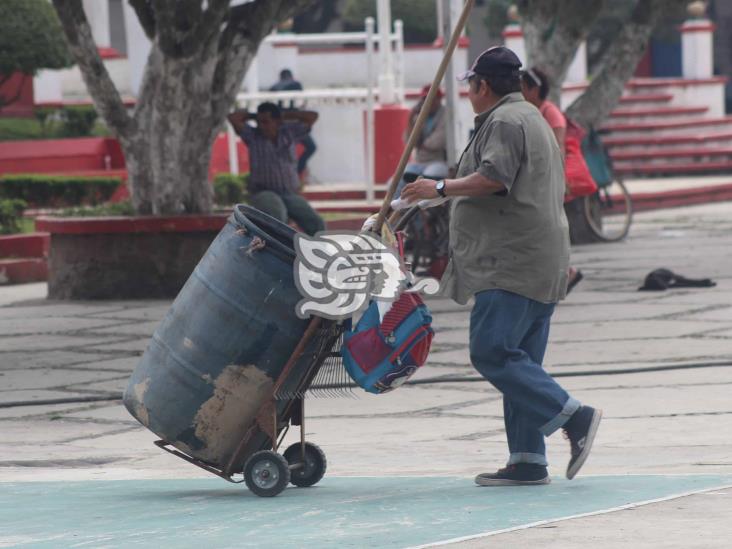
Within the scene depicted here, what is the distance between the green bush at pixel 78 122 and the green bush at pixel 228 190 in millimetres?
3802

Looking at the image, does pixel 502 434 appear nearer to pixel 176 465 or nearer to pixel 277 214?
pixel 176 465

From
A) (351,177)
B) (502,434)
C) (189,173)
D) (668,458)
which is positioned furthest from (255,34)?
(351,177)

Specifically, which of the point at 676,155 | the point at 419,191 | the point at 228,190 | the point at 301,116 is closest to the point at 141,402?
the point at 419,191

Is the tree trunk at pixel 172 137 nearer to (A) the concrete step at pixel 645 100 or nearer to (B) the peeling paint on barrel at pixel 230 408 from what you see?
(B) the peeling paint on barrel at pixel 230 408

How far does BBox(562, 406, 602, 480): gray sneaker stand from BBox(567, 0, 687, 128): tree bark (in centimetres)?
1130

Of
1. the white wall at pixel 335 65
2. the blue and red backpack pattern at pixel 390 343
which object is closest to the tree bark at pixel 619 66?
the white wall at pixel 335 65

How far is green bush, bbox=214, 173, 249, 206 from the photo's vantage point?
19.2 metres

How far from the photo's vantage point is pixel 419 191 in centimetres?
600

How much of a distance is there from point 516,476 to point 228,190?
13.4 m

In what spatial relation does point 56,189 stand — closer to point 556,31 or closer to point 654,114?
point 556,31

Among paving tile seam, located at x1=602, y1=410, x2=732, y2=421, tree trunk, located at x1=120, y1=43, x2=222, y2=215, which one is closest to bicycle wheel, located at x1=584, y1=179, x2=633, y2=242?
tree trunk, located at x1=120, y1=43, x2=222, y2=215

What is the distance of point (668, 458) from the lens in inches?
265

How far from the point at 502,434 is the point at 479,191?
193 cm

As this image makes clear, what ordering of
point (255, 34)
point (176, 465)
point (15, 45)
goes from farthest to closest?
point (15, 45)
point (255, 34)
point (176, 465)
